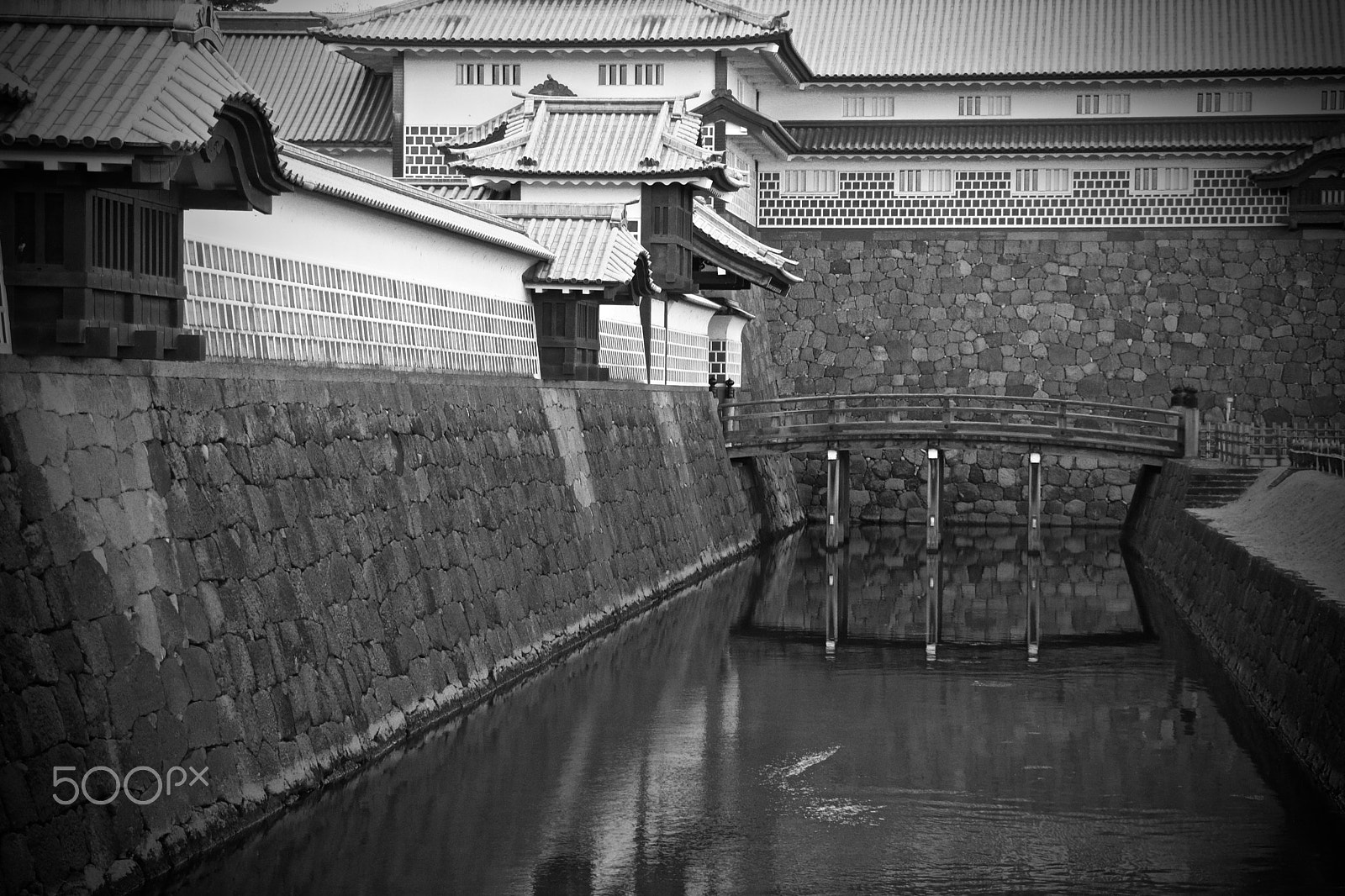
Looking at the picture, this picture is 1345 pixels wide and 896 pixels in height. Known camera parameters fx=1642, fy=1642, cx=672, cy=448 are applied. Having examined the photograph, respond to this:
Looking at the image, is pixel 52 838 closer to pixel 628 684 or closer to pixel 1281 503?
pixel 628 684

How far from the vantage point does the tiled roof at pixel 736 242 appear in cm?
2716

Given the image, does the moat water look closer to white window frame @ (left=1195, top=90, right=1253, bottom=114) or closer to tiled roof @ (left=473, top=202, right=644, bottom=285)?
tiled roof @ (left=473, top=202, right=644, bottom=285)

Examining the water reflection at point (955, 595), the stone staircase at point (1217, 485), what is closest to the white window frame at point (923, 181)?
the water reflection at point (955, 595)

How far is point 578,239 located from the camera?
19953 mm

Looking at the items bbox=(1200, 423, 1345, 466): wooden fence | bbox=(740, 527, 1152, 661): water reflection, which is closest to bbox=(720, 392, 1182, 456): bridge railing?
bbox=(1200, 423, 1345, 466): wooden fence

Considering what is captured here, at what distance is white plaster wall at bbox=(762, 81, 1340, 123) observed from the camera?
1323 inches

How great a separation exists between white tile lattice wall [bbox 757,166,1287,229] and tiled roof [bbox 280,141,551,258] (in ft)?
53.8

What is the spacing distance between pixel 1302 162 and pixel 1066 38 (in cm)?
589

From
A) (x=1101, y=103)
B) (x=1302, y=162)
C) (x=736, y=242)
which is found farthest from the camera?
(x=1101, y=103)

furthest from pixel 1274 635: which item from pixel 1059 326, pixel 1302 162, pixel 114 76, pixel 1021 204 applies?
pixel 1021 204

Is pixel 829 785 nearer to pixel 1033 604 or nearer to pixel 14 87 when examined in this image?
pixel 14 87

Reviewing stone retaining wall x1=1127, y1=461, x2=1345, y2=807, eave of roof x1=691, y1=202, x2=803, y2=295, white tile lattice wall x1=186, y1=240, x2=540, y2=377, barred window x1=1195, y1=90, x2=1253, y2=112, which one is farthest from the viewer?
barred window x1=1195, y1=90, x2=1253, y2=112

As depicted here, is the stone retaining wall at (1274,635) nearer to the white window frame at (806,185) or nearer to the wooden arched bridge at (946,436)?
the wooden arched bridge at (946,436)

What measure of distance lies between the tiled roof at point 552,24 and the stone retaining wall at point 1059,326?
18.1 feet
